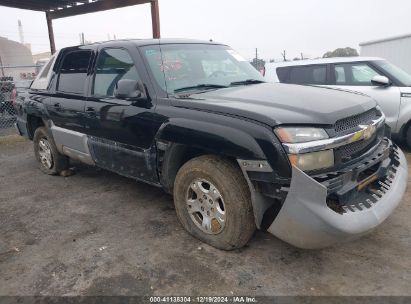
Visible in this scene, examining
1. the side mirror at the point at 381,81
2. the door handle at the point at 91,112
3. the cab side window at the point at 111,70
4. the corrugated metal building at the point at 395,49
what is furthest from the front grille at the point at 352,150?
the corrugated metal building at the point at 395,49

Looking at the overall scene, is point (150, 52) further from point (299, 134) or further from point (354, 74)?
point (354, 74)

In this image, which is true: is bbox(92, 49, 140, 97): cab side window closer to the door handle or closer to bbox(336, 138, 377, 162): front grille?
the door handle

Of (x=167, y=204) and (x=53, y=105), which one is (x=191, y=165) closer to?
(x=167, y=204)

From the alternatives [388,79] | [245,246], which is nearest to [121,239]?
[245,246]

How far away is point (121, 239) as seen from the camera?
357cm

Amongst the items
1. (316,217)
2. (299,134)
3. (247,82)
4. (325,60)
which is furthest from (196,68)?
(325,60)

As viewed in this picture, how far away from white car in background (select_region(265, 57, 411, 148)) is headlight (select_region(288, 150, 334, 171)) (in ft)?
13.1

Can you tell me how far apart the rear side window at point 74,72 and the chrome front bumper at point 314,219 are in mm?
2926

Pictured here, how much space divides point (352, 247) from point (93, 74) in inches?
129

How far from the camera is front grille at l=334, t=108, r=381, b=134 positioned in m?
2.85

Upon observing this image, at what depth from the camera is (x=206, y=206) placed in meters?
3.28

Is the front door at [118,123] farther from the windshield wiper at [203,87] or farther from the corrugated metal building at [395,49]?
the corrugated metal building at [395,49]

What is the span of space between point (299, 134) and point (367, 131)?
0.75 metres

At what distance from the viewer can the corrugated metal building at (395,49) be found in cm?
1359
